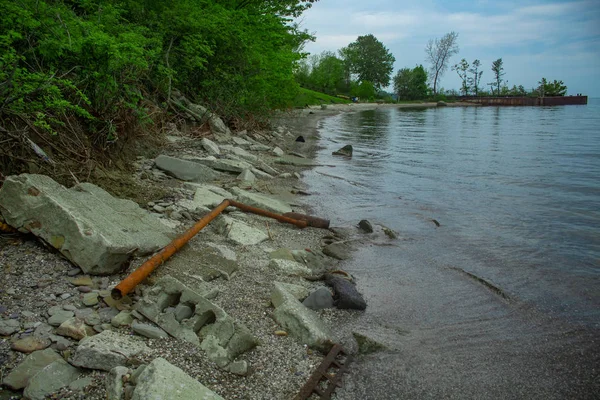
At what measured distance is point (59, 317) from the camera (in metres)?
3.06

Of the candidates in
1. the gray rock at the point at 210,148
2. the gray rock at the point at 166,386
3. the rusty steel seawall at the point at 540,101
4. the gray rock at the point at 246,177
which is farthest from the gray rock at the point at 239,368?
the rusty steel seawall at the point at 540,101

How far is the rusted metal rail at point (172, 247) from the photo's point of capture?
11.2 feet

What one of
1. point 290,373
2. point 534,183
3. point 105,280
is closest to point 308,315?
point 290,373

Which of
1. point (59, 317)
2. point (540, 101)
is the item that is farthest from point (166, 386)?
point (540, 101)

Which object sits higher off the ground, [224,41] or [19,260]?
[224,41]

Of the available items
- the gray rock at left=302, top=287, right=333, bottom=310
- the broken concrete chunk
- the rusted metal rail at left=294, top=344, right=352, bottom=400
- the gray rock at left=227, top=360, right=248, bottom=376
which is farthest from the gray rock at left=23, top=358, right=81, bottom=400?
the gray rock at left=302, top=287, right=333, bottom=310

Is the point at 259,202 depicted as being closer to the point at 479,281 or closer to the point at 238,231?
the point at 238,231

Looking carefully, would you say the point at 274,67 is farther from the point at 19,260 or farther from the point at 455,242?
the point at 19,260

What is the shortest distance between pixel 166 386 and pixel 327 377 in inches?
50.6

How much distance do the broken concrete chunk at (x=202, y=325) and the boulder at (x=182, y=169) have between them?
4845 mm

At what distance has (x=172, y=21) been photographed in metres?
12.1

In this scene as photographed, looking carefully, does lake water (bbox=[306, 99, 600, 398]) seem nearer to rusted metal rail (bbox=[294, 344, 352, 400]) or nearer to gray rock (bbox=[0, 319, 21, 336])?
rusted metal rail (bbox=[294, 344, 352, 400])

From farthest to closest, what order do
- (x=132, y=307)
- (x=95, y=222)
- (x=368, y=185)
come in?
1. (x=368, y=185)
2. (x=95, y=222)
3. (x=132, y=307)

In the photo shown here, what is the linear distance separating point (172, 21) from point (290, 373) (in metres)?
11.9
